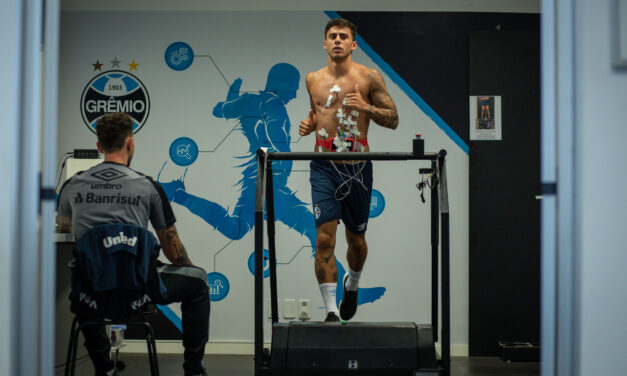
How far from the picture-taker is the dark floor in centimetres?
390

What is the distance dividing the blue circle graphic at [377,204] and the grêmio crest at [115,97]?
193 centimetres

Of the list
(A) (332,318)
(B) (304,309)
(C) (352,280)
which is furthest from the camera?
(B) (304,309)

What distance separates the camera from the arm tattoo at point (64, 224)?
8.94ft

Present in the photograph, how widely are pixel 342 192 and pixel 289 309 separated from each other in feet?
5.25

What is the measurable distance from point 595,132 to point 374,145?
10.5 ft

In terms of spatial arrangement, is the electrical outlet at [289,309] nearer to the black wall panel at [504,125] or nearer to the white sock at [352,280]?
the white sock at [352,280]

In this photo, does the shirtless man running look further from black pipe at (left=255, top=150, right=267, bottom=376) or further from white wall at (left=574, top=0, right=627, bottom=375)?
white wall at (left=574, top=0, right=627, bottom=375)

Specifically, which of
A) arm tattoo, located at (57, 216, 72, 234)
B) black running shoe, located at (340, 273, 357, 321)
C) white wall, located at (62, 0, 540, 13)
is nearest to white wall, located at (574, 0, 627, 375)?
black running shoe, located at (340, 273, 357, 321)

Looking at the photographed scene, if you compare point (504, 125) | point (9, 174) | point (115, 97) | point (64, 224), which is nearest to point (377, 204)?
point (504, 125)

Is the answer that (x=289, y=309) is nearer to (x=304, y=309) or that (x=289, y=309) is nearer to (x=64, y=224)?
(x=304, y=309)

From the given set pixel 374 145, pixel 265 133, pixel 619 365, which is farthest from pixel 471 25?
pixel 619 365

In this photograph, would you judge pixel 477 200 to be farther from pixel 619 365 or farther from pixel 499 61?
pixel 619 365

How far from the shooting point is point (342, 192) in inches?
129

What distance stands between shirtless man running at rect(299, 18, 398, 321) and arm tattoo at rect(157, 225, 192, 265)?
790mm
